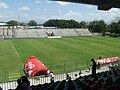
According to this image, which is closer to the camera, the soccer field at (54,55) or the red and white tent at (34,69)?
the red and white tent at (34,69)

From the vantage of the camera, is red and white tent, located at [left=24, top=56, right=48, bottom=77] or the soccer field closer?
red and white tent, located at [left=24, top=56, right=48, bottom=77]

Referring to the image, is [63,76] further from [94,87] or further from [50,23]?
[50,23]

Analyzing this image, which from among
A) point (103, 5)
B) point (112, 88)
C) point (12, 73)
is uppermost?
point (103, 5)

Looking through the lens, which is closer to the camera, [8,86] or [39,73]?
[8,86]

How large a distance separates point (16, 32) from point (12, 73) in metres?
63.4

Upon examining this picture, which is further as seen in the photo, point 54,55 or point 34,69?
point 54,55

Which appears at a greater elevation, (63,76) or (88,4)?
(88,4)

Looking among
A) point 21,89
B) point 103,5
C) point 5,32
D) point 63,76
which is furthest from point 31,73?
point 5,32

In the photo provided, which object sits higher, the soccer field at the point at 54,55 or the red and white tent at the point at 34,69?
the red and white tent at the point at 34,69

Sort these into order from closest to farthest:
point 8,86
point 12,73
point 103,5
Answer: point 103,5 → point 8,86 → point 12,73

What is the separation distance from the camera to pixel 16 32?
83125mm

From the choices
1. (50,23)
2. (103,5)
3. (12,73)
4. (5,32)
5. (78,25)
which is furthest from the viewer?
(50,23)

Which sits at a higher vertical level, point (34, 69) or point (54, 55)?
point (34, 69)

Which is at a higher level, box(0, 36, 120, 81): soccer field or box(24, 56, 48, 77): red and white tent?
box(24, 56, 48, 77): red and white tent
